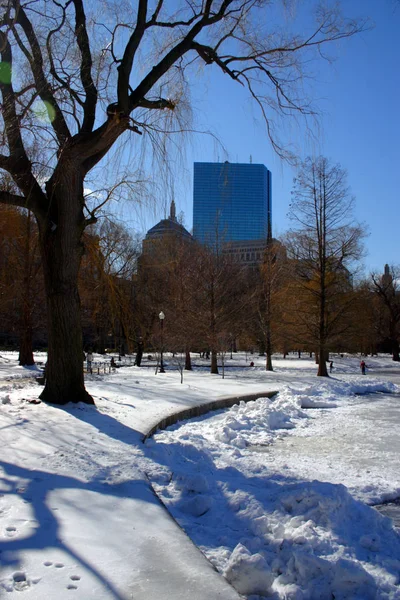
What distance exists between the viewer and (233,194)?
919 cm

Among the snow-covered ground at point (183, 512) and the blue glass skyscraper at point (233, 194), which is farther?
the blue glass skyscraper at point (233, 194)

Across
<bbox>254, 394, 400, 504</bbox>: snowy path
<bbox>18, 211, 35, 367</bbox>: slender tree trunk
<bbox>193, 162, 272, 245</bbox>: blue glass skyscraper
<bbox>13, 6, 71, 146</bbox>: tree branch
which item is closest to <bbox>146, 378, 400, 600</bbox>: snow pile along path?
<bbox>254, 394, 400, 504</bbox>: snowy path

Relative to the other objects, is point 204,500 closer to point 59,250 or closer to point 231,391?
point 59,250

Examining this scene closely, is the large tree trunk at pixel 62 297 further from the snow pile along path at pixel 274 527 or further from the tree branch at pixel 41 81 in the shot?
the snow pile along path at pixel 274 527

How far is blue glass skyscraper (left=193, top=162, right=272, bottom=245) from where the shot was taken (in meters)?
9.03

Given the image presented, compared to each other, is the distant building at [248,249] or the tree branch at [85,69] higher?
the distant building at [248,249]

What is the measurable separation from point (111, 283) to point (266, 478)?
22.3ft

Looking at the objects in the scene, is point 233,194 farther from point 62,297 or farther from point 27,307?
point 27,307

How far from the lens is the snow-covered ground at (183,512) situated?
3062 mm

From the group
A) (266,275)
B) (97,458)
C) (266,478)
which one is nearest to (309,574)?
(266,478)

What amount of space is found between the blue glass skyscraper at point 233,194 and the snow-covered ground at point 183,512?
13.4 ft

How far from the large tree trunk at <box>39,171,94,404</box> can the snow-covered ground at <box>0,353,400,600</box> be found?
1.71 ft

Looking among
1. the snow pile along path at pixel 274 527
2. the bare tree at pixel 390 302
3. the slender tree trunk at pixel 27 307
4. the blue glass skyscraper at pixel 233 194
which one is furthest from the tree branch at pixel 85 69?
the bare tree at pixel 390 302

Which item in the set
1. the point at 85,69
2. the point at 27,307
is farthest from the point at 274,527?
the point at 27,307
